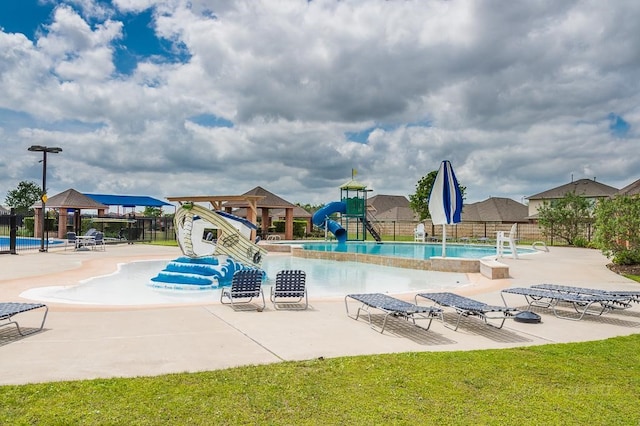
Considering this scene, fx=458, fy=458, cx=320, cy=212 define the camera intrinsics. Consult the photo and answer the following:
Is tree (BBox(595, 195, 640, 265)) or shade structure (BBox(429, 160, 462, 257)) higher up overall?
shade structure (BBox(429, 160, 462, 257))

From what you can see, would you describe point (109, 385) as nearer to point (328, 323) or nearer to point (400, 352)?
point (400, 352)

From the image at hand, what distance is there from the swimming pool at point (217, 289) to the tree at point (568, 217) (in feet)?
59.6

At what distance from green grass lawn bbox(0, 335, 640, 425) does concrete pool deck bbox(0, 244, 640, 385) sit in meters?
0.49

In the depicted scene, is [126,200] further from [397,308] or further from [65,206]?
[397,308]

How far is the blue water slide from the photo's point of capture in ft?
107

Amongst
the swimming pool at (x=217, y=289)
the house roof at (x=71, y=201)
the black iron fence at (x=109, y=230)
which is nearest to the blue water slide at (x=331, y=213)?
the black iron fence at (x=109, y=230)

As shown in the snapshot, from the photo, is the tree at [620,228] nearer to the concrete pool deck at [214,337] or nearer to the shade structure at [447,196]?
the shade structure at [447,196]

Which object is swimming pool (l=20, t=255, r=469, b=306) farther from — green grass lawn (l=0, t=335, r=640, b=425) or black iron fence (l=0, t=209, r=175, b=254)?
black iron fence (l=0, t=209, r=175, b=254)

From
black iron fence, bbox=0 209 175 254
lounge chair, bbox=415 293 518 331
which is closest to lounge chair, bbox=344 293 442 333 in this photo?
lounge chair, bbox=415 293 518 331

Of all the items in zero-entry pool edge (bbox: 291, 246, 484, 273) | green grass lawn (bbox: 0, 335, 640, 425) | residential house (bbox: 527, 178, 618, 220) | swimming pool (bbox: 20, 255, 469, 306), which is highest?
residential house (bbox: 527, 178, 618, 220)

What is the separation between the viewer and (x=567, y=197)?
103 feet

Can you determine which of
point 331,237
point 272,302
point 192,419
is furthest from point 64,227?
point 192,419

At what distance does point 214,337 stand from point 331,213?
27.1 m

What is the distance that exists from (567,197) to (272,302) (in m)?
28.7
